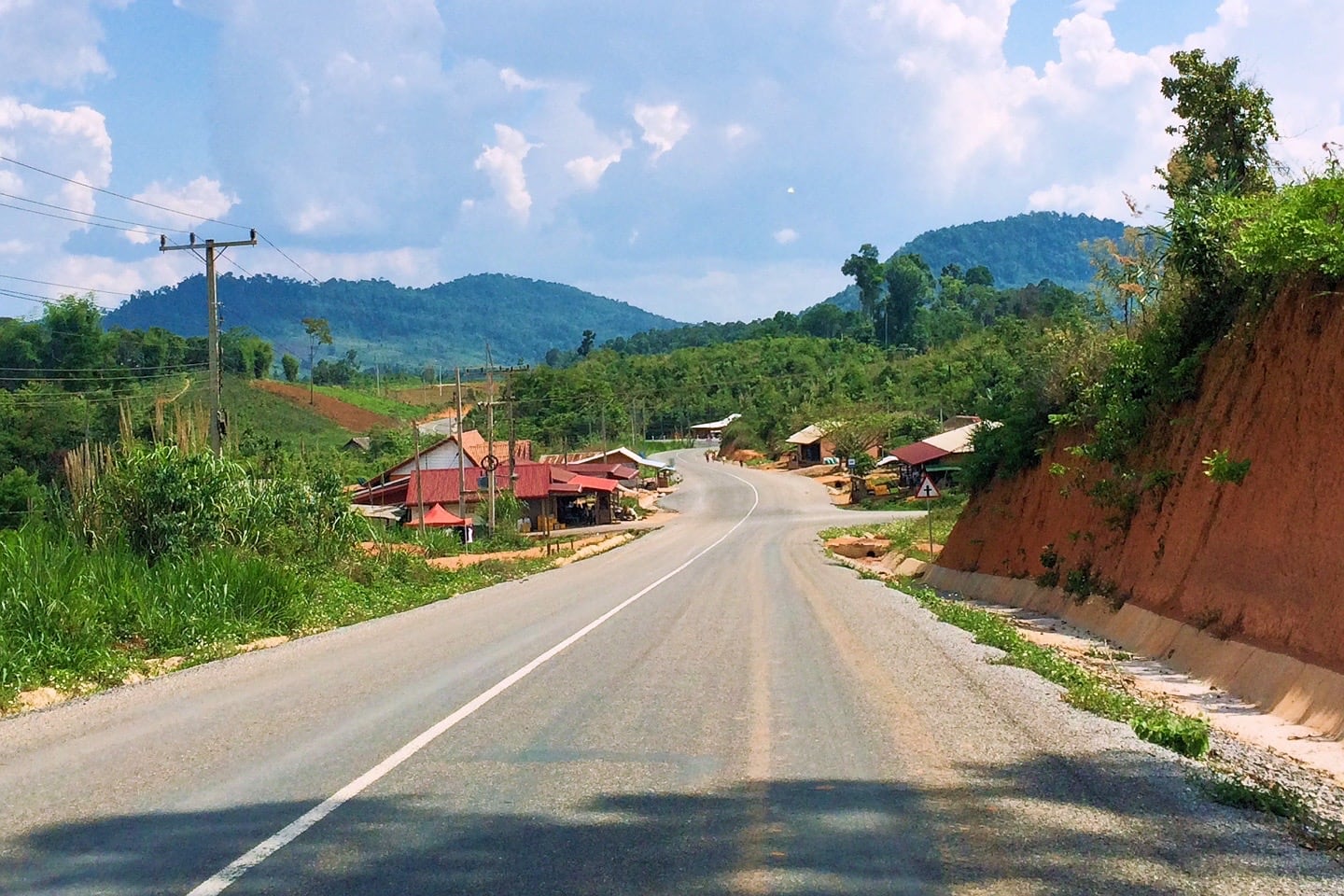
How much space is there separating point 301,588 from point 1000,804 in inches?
632

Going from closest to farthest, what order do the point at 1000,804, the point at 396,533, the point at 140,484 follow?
the point at 1000,804
the point at 140,484
the point at 396,533

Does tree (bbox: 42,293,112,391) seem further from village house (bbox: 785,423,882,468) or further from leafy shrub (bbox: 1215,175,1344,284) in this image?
leafy shrub (bbox: 1215,175,1344,284)

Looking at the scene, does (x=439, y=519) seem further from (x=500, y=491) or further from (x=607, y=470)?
(x=607, y=470)

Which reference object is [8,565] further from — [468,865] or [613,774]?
[468,865]

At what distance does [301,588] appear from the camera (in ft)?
68.1

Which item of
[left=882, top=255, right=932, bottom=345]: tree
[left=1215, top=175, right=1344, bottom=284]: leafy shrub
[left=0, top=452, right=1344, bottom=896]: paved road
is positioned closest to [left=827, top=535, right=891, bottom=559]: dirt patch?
[left=1215, top=175, right=1344, bottom=284]: leafy shrub

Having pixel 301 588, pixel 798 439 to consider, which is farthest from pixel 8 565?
pixel 798 439

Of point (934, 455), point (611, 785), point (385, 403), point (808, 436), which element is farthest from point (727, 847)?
point (385, 403)

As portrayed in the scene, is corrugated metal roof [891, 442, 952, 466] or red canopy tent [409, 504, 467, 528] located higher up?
corrugated metal roof [891, 442, 952, 466]

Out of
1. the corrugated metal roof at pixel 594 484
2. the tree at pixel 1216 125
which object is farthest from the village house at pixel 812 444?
the tree at pixel 1216 125

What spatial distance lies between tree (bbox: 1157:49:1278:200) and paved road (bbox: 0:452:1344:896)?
430 inches

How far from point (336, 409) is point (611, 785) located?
412 feet

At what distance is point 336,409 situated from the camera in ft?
420

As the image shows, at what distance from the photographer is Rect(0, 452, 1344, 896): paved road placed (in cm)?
583
